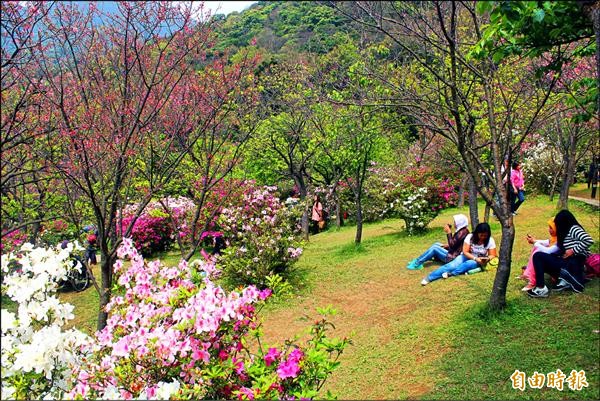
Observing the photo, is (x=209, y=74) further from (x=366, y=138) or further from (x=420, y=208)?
(x=420, y=208)

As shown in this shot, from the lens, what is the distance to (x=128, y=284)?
3.08 m

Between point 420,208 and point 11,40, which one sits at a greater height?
point 11,40

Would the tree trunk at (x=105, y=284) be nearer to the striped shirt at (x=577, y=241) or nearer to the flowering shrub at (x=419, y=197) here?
the striped shirt at (x=577, y=241)

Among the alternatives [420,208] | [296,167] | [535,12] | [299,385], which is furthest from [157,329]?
[296,167]

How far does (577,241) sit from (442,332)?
1779 millimetres

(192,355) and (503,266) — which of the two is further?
(503,266)

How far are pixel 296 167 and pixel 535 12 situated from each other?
12.5m

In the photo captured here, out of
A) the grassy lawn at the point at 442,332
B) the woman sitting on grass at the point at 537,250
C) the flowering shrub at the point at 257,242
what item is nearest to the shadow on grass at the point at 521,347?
the grassy lawn at the point at 442,332

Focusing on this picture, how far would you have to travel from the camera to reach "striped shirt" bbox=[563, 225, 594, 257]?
5086 millimetres

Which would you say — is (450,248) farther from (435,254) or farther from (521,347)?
(521,347)

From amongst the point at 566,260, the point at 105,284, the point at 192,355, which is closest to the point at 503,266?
the point at 566,260

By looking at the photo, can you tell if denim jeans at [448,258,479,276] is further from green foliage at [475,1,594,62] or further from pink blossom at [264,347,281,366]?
pink blossom at [264,347,281,366]

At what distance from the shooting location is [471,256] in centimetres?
689

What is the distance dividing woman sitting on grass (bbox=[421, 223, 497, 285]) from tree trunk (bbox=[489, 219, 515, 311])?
190 cm
